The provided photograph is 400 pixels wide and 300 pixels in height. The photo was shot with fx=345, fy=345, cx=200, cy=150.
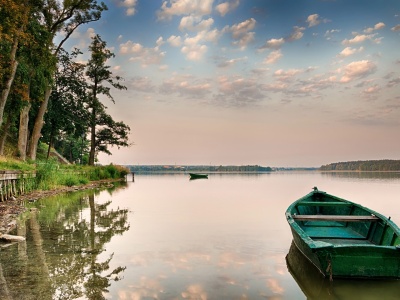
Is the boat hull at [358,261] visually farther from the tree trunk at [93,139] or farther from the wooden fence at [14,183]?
the tree trunk at [93,139]

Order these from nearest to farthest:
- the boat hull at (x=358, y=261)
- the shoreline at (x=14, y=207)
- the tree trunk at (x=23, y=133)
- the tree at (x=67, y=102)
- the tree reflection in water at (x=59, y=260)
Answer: the tree reflection in water at (x=59, y=260)
the boat hull at (x=358, y=261)
the shoreline at (x=14, y=207)
the tree trunk at (x=23, y=133)
the tree at (x=67, y=102)

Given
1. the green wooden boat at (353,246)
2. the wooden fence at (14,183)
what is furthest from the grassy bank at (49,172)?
the green wooden boat at (353,246)

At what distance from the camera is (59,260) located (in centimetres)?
682

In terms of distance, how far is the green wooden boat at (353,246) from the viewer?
18.2ft

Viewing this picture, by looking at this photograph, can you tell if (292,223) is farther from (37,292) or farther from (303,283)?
(37,292)

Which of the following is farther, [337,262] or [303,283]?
[303,283]

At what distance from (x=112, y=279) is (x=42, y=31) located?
72.2 feet

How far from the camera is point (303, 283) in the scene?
6.03 meters

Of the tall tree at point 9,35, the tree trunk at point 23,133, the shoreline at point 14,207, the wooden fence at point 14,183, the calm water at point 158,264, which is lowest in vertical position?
the calm water at point 158,264

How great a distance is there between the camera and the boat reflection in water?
17.5 feet

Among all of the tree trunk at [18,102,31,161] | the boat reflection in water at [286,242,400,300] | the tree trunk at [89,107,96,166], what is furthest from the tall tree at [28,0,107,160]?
the boat reflection in water at [286,242,400,300]

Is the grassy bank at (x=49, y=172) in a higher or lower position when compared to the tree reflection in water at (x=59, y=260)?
higher

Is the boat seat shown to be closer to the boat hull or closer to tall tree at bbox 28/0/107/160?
the boat hull

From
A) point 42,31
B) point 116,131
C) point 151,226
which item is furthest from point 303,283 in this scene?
point 116,131
